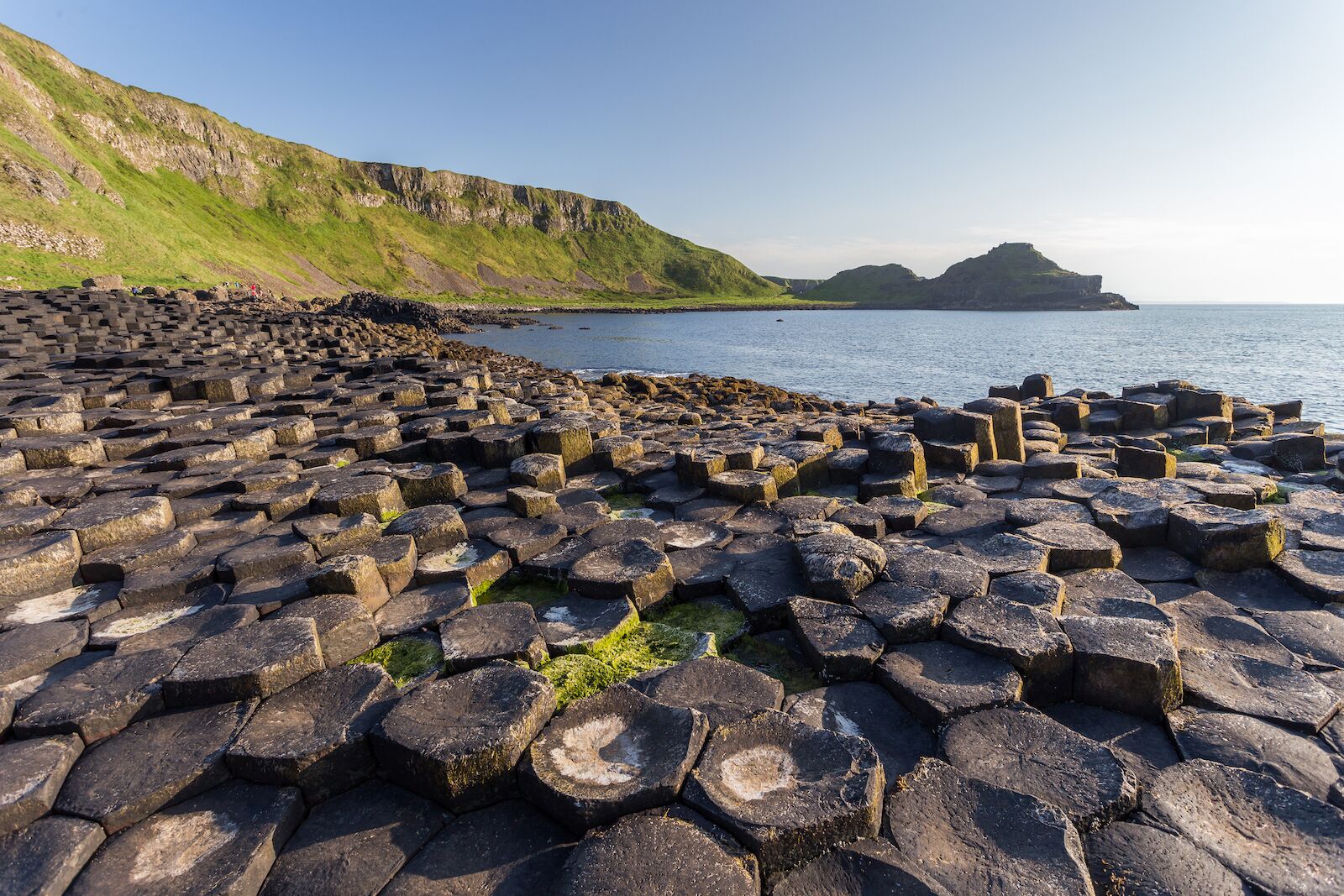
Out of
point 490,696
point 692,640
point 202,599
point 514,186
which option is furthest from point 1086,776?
point 514,186

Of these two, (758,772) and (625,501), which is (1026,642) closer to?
(758,772)

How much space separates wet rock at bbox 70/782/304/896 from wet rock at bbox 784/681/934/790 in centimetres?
200

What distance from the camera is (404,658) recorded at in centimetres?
321

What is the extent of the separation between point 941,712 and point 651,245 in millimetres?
177950

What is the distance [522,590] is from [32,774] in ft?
7.56

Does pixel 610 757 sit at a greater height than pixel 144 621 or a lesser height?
greater

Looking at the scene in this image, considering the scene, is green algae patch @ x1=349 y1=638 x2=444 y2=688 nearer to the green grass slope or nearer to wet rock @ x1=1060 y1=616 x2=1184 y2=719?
wet rock @ x1=1060 y1=616 x2=1184 y2=719

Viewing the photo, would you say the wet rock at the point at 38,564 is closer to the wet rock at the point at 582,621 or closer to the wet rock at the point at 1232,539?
the wet rock at the point at 582,621

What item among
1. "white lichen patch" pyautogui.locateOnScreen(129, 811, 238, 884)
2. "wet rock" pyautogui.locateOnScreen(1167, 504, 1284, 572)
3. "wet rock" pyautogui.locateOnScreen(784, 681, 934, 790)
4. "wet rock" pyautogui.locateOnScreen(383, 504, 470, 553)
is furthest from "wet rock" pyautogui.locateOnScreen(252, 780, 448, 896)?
"wet rock" pyautogui.locateOnScreen(1167, 504, 1284, 572)

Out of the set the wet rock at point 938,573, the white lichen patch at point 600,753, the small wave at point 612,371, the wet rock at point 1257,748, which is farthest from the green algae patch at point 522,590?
the small wave at point 612,371

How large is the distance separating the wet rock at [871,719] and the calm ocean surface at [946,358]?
2175cm

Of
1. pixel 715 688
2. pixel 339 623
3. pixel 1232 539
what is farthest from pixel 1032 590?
pixel 339 623

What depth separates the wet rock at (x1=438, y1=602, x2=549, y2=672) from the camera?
3.04 m

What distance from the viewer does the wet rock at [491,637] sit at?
3037 mm
